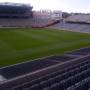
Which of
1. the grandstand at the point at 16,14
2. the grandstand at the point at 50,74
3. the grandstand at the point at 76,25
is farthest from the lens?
the grandstand at the point at 16,14

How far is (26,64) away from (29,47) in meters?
7.90

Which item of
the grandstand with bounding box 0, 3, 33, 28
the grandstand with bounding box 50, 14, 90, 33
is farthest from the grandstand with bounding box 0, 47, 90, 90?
the grandstand with bounding box 0, 3, 33, 28

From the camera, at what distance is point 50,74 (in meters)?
13.3

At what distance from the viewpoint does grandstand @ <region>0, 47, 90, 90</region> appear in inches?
432

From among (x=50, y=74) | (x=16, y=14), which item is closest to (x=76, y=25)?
(x=16, y=14)

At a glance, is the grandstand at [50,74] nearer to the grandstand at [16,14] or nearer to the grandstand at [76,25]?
the grandstand at [76,25]

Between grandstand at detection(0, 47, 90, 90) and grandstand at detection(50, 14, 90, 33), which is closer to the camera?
grandstand at detection(0, 47, 90, 90)

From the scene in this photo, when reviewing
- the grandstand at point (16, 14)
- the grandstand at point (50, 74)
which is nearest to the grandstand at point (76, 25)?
the grandstand at point (16, 14)

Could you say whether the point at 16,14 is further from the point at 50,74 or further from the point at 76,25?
the point at 50,74

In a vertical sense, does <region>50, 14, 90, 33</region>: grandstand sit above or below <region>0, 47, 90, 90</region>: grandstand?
below

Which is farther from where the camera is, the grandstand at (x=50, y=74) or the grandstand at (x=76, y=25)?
the grandstand at (x=76, y=25)

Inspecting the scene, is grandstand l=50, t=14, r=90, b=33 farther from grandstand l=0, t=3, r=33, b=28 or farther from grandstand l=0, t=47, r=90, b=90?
grandstand l=0, t=47, r=90, b=90

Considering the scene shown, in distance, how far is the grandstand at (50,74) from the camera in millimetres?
10980

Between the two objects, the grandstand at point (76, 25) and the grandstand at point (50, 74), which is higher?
the grandstand at point (50, 74)
